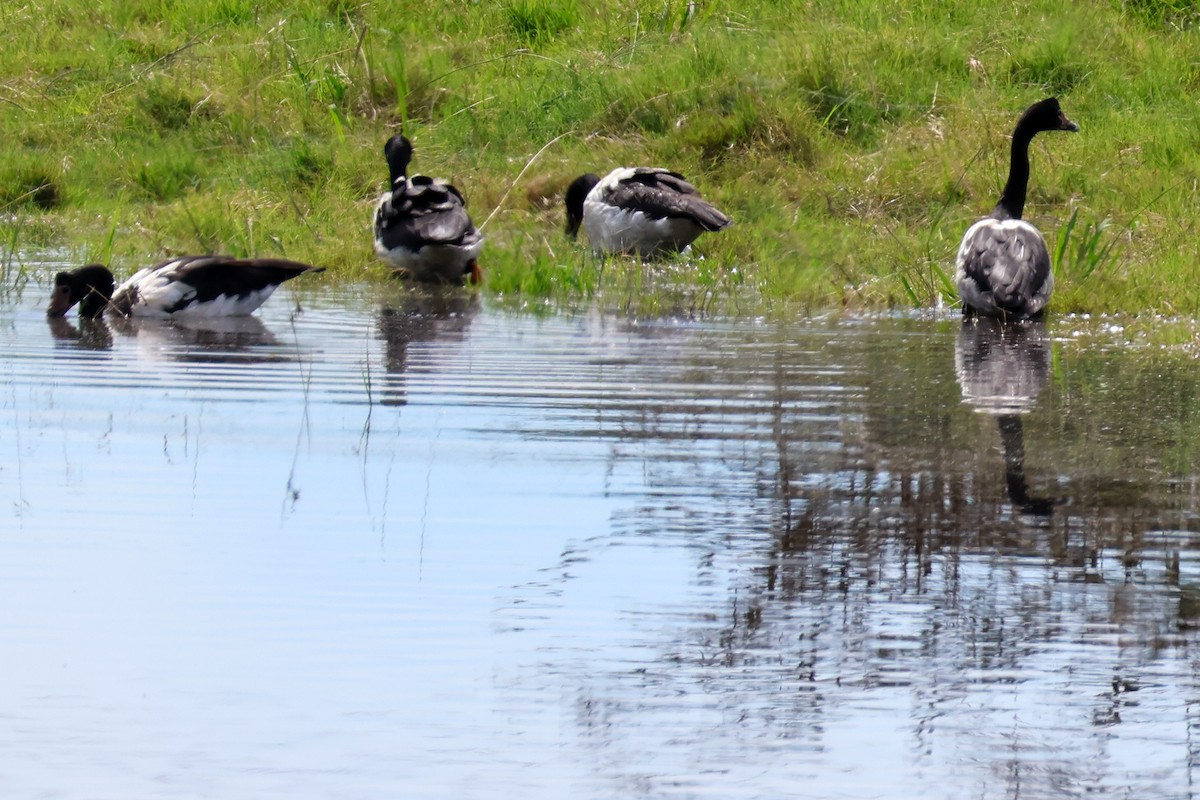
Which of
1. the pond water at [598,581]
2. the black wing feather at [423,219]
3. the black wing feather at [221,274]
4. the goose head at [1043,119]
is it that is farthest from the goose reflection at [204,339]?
the goose head at [1043,119]

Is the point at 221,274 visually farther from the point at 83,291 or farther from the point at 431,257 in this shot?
the point at 431,257

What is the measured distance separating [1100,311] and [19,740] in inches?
296

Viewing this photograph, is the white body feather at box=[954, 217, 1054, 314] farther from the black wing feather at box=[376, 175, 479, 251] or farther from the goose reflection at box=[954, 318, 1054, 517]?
the black wing feather at box=[376, 175, 479, 251]

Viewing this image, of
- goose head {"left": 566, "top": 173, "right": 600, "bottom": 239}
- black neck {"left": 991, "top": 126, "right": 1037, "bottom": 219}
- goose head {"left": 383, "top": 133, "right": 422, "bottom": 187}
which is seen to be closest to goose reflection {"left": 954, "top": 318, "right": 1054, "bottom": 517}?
black neck {"left": 991, "top": 126, "right": 1037, "bottom": 219}

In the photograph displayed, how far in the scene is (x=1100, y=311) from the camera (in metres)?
9.92

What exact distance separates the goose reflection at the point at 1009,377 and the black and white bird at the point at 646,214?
8.72 feet

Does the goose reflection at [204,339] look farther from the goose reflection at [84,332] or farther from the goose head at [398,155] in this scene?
the goose head at [398,155]

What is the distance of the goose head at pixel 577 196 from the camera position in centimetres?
1336

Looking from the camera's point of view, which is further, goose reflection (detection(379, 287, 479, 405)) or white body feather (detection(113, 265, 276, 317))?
white body feather (detection(113, 265, 276, 317))

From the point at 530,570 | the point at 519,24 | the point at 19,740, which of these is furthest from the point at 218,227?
the point at 19,740

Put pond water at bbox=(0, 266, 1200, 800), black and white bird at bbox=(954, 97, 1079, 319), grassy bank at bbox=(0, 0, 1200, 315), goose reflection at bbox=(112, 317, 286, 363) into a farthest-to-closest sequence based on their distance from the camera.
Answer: grassy bank at bbox=(0, 0, 1200, 315), black and white bird at bbox=(954, 97, 1079, 319), goose reflection at bbox=(112, 317, 286, 363), pond water at bbox=(0, 266, 1200, 800)

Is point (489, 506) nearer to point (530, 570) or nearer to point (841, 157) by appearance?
point (530, 570)

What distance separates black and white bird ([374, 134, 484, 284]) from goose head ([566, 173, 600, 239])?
186 centimetres

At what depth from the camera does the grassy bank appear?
11.6 metres
